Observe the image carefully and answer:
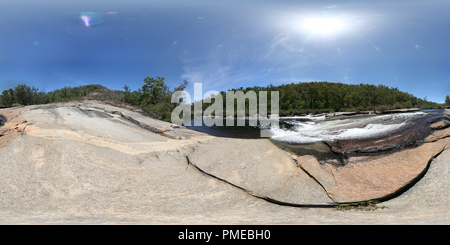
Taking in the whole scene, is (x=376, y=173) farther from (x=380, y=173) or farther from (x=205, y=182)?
(x=205, y=182)

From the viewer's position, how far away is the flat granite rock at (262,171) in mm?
4152

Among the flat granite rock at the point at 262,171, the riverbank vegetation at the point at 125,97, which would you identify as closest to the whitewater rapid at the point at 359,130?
the flat granite rock at the point at 262,171

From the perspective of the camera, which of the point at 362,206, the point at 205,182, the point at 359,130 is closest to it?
the point at 362,206

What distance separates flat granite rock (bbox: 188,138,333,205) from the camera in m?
4.15

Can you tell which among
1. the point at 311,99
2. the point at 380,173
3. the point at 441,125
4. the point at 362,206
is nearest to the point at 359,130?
the point at 441,125

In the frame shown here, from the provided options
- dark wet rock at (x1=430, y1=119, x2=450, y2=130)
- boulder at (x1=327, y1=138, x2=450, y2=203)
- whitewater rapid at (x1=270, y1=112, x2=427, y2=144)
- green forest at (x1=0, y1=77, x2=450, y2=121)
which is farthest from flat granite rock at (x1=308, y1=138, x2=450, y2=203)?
green forest at (x1=0, y1=77, x2=450, y2=121)

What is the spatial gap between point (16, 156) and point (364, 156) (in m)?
10.6

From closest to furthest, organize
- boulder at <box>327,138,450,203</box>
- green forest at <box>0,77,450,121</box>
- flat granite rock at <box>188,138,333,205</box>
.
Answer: boulder at <box>327,138,450,203</box> → flat granite rock at <box>188,138,333,205</box> → green forest at <box>0,77,450,121</box>

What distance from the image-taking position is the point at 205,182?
474 cm

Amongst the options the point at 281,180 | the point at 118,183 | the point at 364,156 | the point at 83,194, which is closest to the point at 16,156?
the point at 83,194

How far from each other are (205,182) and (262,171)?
1892 millimetres

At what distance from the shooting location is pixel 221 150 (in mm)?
7195

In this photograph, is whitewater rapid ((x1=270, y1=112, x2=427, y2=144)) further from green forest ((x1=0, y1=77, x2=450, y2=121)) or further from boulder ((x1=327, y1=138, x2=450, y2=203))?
green forest ((x1=0, y1=77, x2=450, y2=121))

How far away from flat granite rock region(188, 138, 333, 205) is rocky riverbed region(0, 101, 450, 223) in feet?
0.10
